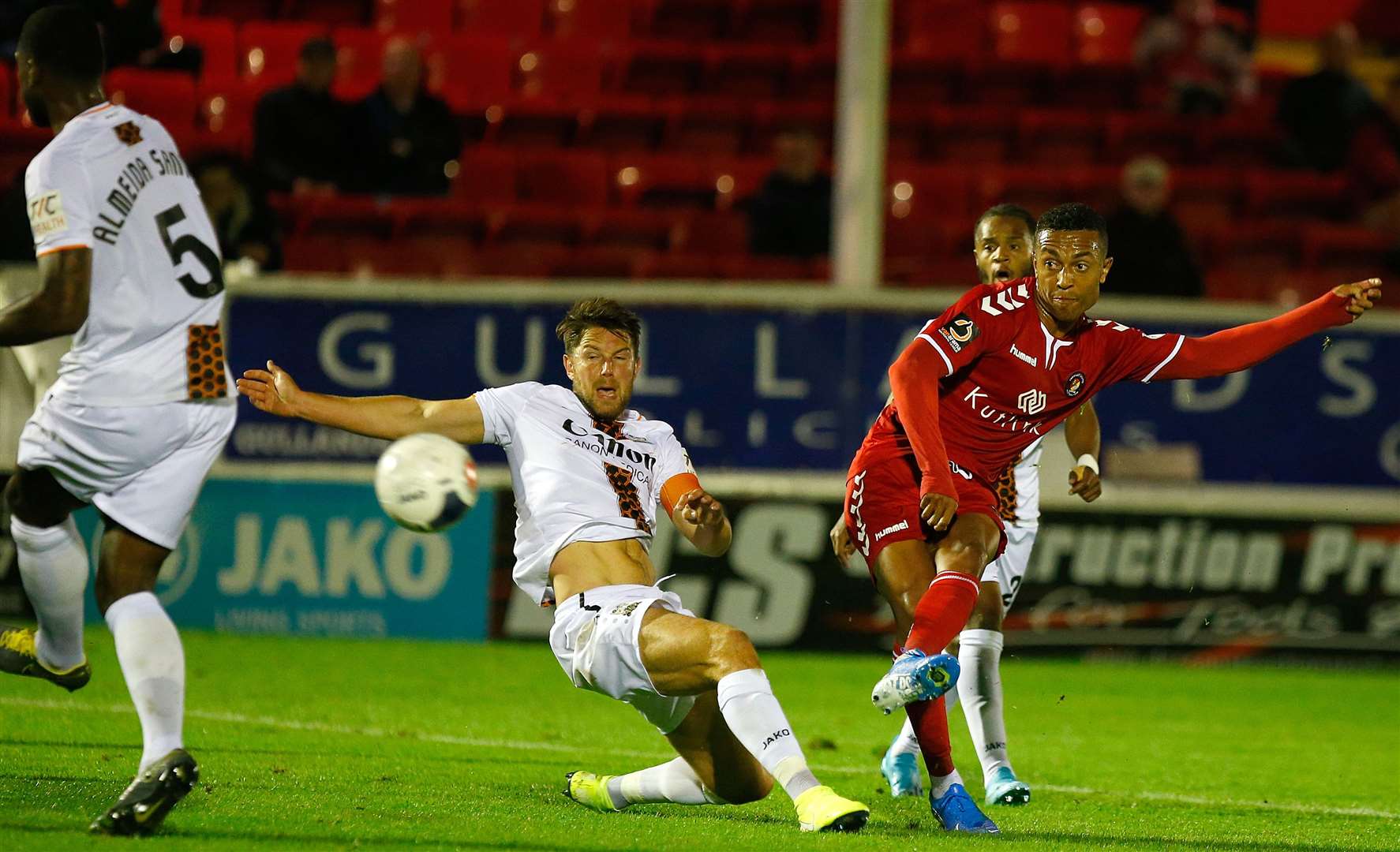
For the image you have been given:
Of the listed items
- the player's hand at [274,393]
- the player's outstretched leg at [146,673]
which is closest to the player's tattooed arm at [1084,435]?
the player's hand at [274,393]

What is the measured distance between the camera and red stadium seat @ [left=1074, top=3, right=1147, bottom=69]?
15.6m

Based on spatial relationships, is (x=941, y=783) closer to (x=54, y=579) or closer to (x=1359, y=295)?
(x=1359, y=295)

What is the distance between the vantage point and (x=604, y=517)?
505cm

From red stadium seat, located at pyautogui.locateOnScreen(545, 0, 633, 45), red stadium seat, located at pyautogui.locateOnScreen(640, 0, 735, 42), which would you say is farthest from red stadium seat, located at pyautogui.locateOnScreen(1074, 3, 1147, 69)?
red stadium seat, located at pyautogui.locateOnScreen(545, 0, 633, 45)

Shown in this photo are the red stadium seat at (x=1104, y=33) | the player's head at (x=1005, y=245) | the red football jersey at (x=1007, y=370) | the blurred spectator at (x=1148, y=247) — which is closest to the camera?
the red football jersey at (x=1007, y=370)

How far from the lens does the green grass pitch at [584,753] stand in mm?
4840

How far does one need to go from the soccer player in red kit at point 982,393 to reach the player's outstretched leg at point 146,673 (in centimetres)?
208

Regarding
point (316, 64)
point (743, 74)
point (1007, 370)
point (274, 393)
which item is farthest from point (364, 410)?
point (743, 74)

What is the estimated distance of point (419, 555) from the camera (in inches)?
405

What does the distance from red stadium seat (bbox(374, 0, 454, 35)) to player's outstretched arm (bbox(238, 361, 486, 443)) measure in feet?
31.7

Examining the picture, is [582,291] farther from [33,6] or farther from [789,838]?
[789,838]

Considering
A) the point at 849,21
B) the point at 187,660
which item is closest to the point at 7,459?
the point at 187,660

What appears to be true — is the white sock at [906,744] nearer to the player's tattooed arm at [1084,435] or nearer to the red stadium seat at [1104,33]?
the player's tattooed arm at [1084,435]

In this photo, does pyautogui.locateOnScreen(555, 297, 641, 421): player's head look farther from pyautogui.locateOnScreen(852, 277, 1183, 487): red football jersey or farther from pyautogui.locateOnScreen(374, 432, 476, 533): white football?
pyautogui.locateOnScreen(852, 277, 1183, 487): red football jersey
